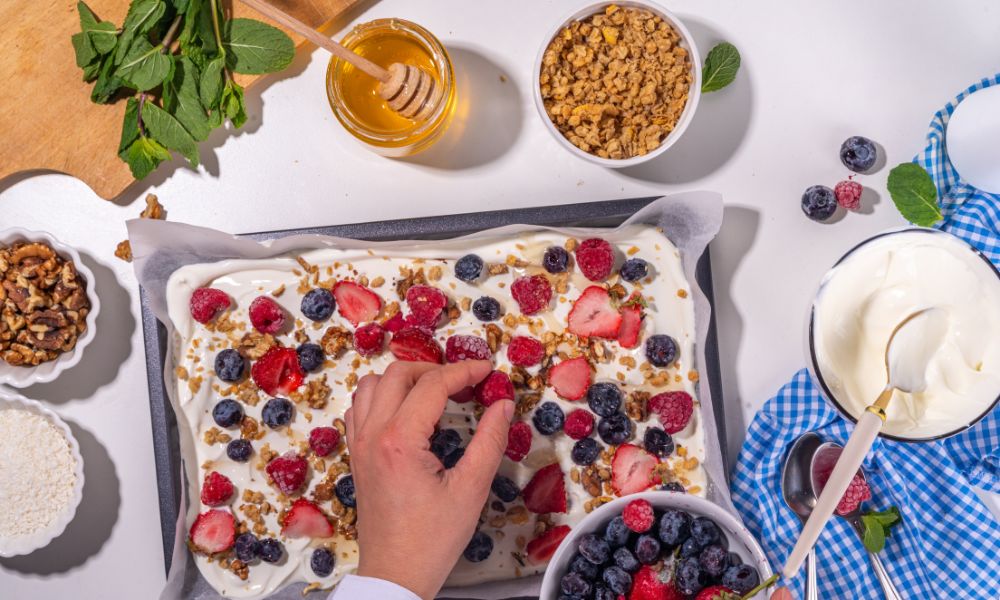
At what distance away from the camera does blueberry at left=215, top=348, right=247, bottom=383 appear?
1.32 metres

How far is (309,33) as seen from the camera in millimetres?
1298

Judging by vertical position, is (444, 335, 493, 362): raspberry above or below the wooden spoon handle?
below

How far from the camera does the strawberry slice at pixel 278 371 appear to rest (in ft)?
4.31

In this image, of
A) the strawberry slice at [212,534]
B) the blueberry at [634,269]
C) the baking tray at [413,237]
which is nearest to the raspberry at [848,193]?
the baking tray at [413,237]

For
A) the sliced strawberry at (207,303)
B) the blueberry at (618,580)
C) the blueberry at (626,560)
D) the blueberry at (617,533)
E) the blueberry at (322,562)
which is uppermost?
the blueberry at (617,533)

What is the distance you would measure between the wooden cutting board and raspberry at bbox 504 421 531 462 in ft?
2.71

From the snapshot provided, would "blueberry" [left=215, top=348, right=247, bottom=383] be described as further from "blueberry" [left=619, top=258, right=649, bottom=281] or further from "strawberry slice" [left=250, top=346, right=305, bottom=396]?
"blueberry" [left=619, top=258, right=649, bottom=281]

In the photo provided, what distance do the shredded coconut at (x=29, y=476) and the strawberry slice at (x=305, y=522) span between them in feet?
1.39

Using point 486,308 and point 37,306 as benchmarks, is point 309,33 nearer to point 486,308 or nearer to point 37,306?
point 486,308


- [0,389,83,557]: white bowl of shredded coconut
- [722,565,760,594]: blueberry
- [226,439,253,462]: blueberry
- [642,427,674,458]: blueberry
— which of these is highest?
[642,427,674,458]: blueberry

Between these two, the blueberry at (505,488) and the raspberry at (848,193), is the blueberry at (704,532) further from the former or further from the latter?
the raspberry at (848,193)

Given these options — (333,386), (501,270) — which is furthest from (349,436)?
(501,270)

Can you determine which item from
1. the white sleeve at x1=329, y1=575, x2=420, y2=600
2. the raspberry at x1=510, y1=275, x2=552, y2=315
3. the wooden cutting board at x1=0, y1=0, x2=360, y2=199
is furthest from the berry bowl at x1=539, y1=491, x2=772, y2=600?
the wooden cutting board at x1=0, y1=0, x2=360, y2=199

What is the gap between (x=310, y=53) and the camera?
146cm
